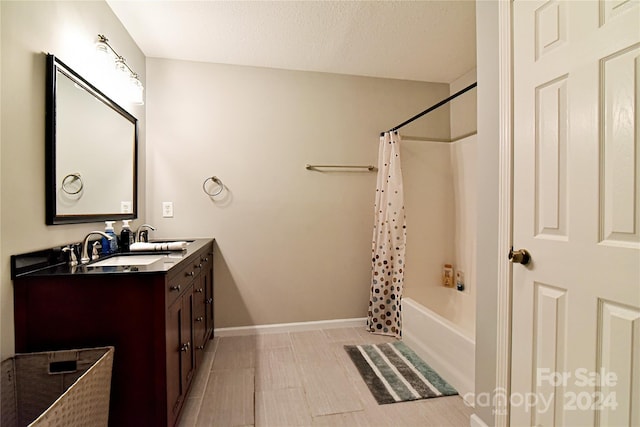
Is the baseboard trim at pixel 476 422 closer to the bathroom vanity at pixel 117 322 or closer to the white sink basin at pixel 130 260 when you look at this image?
the bathroom vanity at pixel 117 322

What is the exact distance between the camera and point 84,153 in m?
1.59

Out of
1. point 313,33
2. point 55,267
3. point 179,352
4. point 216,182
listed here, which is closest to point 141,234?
point 216,182

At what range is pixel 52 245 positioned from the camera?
4.42ft

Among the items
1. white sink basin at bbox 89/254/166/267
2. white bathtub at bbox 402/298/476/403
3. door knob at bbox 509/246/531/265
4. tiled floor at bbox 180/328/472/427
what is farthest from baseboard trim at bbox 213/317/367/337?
door knob at bbox 509/246/531/265

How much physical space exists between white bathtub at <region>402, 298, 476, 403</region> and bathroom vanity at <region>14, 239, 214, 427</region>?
1.63m

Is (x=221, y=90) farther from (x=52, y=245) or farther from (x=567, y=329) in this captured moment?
(x=567, y=329)

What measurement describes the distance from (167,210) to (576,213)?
2.67 meters

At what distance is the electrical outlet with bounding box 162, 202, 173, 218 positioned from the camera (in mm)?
2443

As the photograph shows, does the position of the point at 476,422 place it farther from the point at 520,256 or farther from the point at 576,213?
the point at 576,213

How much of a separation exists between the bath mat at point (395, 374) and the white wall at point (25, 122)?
1858mm

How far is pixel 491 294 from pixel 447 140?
80.7 inches

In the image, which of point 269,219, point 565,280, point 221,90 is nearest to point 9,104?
point 221,90

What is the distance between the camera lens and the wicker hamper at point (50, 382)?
1.05 m

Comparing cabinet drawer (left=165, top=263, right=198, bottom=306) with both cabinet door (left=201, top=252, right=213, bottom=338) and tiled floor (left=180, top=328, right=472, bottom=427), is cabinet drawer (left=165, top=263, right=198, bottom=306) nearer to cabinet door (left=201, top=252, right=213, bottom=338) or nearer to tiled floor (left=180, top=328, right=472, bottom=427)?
cabinet door (left=201, top=252, right=213, bottom=338)
